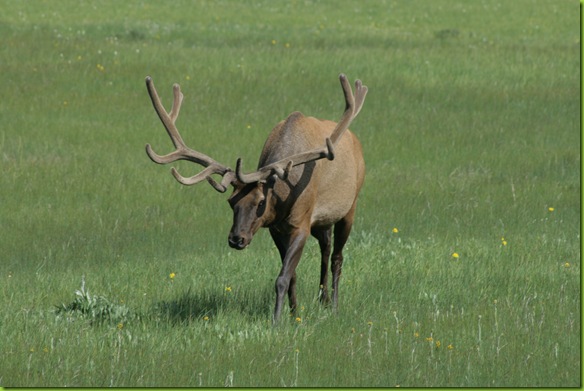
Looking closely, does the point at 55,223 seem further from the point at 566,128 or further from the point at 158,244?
the point at 566,128

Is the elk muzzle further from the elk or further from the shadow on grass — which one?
the shadow on grass

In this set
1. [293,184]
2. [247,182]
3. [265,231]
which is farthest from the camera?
[265,231]

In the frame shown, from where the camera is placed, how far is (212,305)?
944 centimetres

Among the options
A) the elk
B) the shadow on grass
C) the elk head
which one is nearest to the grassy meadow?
the shadow on grass

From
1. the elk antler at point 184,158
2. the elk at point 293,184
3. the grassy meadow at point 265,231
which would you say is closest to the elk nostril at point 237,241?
the elk at point 293,184

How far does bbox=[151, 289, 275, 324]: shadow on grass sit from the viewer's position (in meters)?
8.99

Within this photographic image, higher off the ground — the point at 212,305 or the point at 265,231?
the point at 265,231

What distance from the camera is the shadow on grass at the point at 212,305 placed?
899cm

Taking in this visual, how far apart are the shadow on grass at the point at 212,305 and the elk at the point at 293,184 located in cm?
31

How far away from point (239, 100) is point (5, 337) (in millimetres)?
12385

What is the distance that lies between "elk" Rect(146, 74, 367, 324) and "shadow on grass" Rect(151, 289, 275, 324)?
1.02 feet

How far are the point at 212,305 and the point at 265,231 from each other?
4.23 metres

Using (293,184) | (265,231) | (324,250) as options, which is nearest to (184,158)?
(293,184)

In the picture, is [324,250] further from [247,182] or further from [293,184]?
[247,182]
